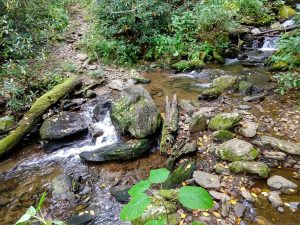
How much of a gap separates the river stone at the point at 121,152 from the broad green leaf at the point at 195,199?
3.57 metres

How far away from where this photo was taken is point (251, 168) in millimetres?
4039

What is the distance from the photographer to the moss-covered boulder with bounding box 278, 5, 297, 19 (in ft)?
38.2

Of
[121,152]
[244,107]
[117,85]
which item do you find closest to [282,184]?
[244,107]

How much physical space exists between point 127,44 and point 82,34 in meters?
2.20

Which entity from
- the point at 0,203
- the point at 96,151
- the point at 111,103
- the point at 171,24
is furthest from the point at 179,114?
the point at 171,24

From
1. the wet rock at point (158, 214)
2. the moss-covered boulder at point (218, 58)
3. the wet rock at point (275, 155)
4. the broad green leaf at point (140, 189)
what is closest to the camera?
the broad green leaf at point (140, 189)

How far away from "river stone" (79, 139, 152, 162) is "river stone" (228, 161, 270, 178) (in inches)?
64.7

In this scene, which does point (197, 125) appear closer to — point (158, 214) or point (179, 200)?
point (158, 214)

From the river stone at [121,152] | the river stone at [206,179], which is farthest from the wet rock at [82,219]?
the river stone at [206,179]

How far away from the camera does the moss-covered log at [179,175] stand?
13.3 ft

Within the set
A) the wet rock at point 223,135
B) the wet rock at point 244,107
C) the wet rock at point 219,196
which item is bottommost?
the wet rock at point 219,196

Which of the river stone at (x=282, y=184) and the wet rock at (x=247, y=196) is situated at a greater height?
the river stone at (x=282, y=184)

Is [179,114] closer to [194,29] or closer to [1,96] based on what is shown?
[1,96]

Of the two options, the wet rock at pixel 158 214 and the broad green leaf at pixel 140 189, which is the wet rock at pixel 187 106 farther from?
the broad green leaf at pixel 140 189
